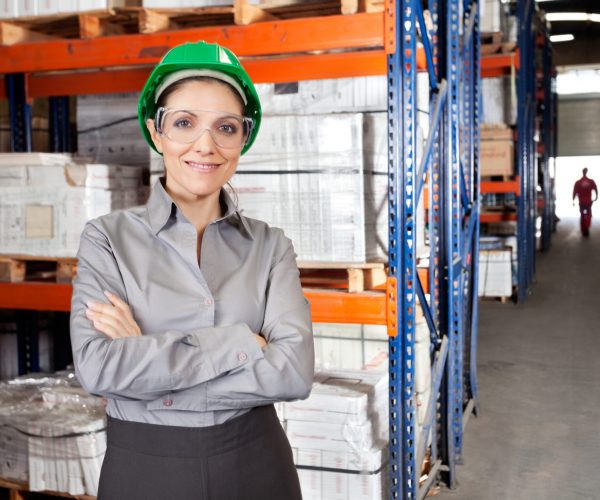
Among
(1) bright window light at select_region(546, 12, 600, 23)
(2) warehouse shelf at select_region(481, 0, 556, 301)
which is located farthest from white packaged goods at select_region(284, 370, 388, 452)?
(1) bright window light at select_region(546, 12, 600, 23)

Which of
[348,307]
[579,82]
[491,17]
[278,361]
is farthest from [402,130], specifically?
[579,82]

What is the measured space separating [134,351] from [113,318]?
107 mm

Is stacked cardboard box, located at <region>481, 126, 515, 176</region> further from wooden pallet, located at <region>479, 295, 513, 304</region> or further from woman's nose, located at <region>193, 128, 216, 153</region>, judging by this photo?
woman's nose, located at <region>193, 128, 216, 153</region>

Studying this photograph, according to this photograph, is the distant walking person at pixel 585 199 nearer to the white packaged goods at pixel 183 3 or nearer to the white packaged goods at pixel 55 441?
the white packaged goods at pixel 183 3

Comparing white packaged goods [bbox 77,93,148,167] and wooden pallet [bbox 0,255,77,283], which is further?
white packaged goods [bbox 77,93,148,167]

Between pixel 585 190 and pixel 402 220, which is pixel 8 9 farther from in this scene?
pixel 585 190

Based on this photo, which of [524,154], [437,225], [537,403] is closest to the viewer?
[437,225]

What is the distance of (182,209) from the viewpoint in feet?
7.41

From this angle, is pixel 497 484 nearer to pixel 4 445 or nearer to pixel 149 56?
pixel 4 445

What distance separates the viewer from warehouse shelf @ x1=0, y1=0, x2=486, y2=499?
3705 millimetres

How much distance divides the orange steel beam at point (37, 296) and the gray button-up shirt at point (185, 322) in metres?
2.55

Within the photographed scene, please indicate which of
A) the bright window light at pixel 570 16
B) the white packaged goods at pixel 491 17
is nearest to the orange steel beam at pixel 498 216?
the white packaged goods at pixel 491 17

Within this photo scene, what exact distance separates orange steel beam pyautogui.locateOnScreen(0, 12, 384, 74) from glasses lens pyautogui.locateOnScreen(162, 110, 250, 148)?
5.49 feet

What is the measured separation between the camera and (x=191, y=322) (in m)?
2.14
